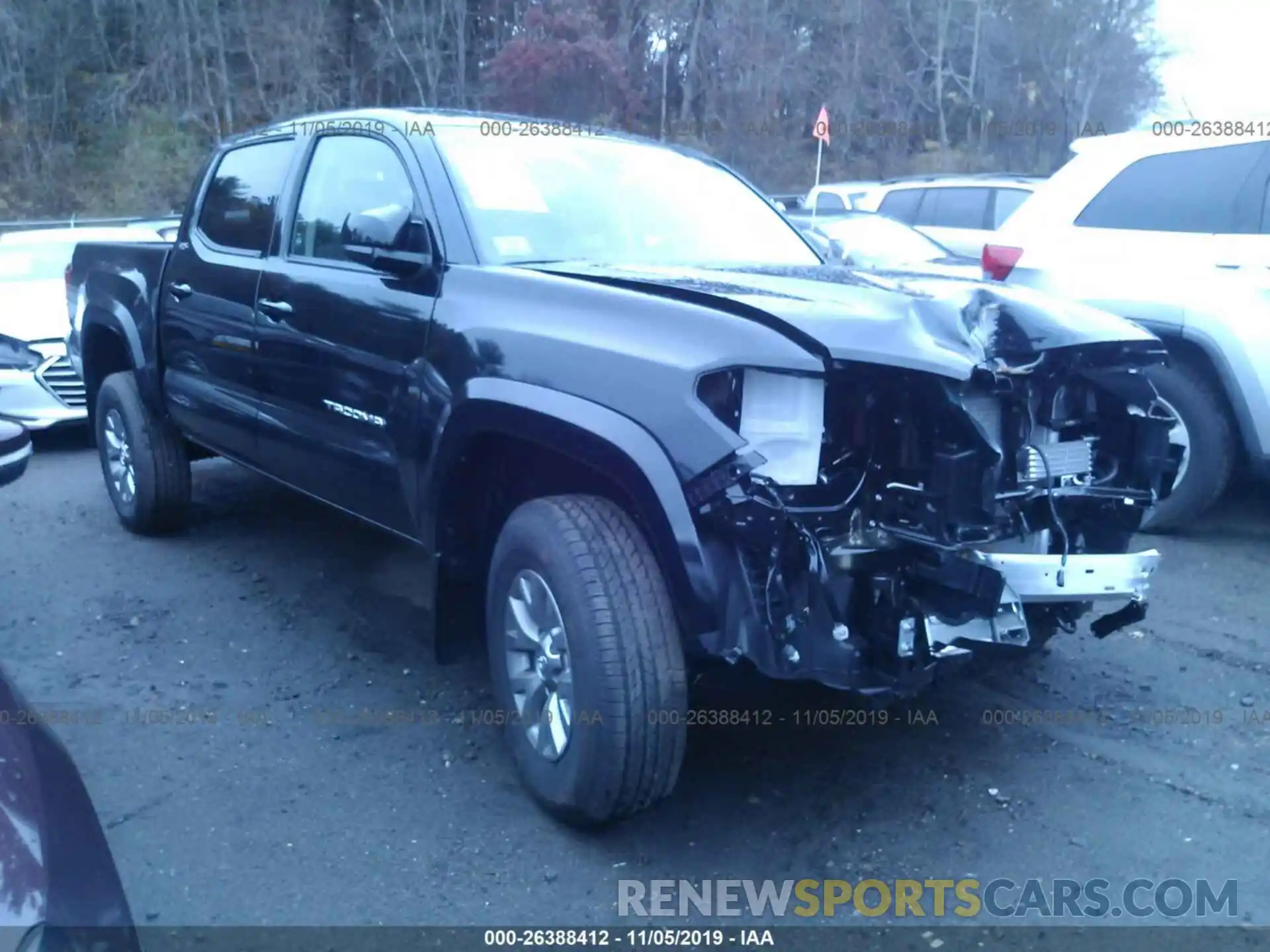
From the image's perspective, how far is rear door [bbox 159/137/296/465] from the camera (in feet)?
16.0

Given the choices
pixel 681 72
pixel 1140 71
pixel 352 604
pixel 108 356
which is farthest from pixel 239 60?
pixel 352 604

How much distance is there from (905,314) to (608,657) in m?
1.14

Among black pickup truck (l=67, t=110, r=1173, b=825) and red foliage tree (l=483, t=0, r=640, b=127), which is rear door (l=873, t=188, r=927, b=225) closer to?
black pickup truck (l=67, t=110, r=1173, b=825)

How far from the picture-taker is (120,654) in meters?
4.66

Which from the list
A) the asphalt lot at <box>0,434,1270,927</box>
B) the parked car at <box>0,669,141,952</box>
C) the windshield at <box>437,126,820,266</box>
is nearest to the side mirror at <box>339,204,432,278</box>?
the windshield at <box>437,126,820,266</box>

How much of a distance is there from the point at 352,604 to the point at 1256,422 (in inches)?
163

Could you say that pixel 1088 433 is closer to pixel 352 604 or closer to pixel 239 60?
pixel 352 604

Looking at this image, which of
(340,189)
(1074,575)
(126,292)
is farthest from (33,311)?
(1074,575)

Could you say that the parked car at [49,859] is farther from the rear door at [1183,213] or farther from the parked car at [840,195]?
the parked car at [840,195]

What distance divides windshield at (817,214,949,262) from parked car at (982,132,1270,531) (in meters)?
3.75

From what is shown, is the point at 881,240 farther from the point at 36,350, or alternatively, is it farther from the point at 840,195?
the point at 36,350

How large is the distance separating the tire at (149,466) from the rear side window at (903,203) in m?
9.39

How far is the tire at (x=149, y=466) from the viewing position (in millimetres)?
5852

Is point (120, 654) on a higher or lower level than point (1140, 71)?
lower
